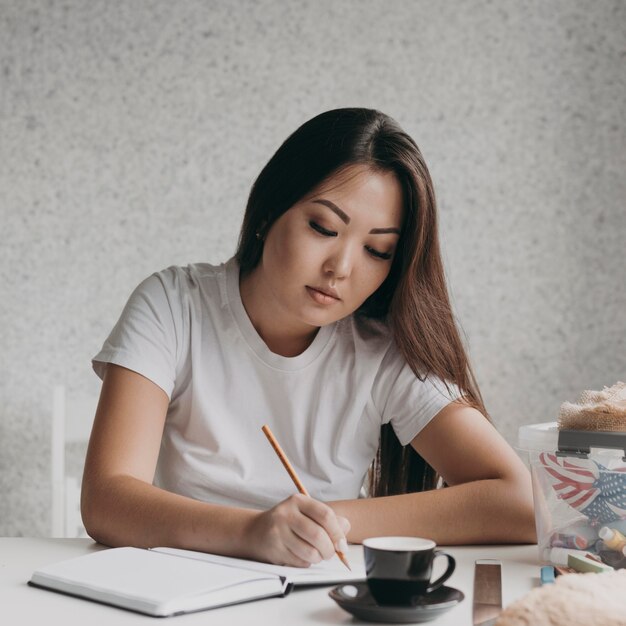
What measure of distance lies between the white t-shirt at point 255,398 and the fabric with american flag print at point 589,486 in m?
0.34

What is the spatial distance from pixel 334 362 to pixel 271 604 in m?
0.63

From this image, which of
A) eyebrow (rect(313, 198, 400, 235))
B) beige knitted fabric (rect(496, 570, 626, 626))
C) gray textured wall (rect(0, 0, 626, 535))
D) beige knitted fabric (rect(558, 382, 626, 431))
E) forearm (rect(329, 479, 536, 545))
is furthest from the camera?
gray textured wall (rect(0, 0, 626, 535))

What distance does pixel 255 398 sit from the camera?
1.40 m

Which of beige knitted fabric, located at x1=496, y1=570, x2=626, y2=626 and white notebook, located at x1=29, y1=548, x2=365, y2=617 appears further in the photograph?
white notebook, located at x1=29, y1=548, x2=365, y2=617

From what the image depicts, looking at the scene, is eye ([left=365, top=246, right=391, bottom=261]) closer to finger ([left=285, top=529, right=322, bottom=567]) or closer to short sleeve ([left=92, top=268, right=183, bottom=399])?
short sleeve ([left=92, top=268, right=183, bottom=399])

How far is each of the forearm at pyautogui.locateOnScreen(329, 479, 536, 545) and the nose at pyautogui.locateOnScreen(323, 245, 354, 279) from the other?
321mm

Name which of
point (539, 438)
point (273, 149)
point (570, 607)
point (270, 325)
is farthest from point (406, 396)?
point (273, 149)

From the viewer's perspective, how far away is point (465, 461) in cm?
127

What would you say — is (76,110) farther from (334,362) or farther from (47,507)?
(334,362)

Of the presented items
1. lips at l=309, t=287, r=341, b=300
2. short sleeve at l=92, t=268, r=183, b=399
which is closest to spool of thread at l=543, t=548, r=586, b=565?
lips at l=309, t=287, r=341, b=300

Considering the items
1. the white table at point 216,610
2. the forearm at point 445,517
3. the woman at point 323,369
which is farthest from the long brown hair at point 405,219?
the white table at point 216,610

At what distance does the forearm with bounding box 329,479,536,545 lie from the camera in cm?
114

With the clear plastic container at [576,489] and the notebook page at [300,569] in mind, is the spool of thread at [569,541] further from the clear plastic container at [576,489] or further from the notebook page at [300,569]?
the notebook page at [300,569]

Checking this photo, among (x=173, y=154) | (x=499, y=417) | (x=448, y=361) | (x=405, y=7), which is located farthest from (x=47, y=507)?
(x=405, y=7)
